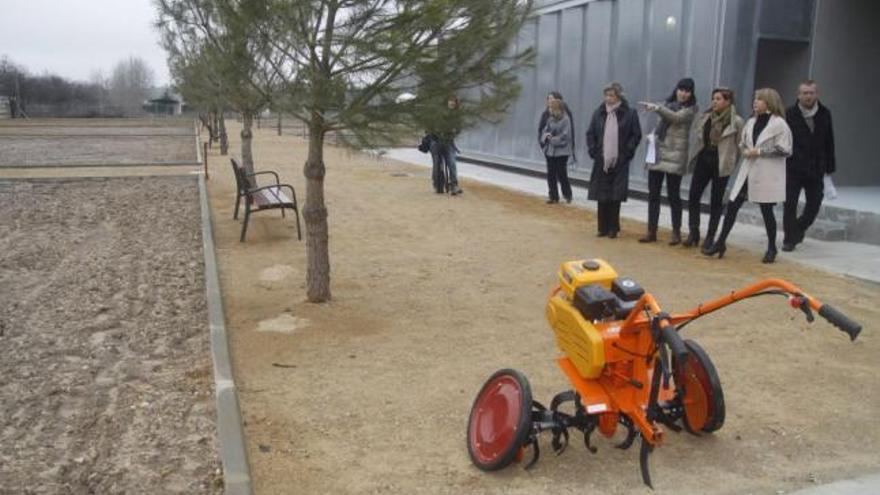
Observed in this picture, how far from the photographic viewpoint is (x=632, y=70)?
13.2 meters

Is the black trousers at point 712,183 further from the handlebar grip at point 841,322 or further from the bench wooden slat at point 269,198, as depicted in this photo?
the handlebar grip at point 841,322

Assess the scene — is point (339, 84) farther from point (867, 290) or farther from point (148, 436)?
point (867, 290)

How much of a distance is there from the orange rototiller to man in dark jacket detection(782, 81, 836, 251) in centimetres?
528

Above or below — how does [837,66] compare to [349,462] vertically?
above

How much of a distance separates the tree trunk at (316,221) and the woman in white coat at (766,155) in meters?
4.37

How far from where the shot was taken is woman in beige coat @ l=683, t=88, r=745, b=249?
8.20m

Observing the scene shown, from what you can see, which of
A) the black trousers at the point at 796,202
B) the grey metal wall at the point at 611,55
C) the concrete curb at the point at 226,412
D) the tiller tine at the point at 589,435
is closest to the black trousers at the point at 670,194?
the black trousers at the point at 796,202

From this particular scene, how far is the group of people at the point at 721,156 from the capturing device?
7.84 m

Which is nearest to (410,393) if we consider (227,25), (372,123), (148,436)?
(148,436)

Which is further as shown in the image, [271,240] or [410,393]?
[271,240]

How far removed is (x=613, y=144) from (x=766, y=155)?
1.79 meters

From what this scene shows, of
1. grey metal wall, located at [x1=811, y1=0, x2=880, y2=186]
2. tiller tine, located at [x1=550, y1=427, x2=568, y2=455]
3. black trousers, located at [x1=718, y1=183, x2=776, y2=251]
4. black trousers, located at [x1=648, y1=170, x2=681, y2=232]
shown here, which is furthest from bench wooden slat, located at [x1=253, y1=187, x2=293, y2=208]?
grey metal wall, located at [x1=811, y1=0, x2=880, y2=186]

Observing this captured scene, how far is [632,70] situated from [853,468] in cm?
1039

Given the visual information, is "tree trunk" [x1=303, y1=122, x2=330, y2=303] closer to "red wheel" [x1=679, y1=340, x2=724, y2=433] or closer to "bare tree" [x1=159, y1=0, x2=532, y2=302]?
"bare tree" [x1=159, y1=0, x2=532, y2=302]
